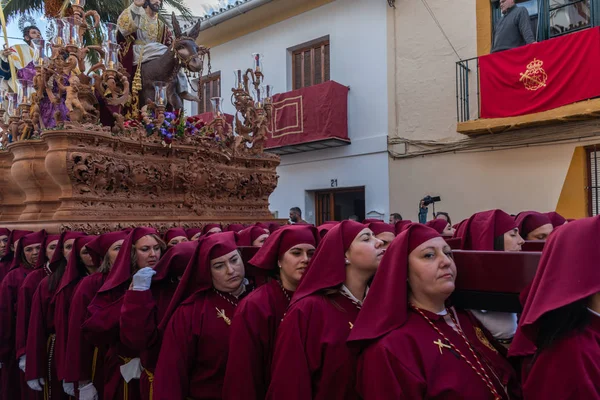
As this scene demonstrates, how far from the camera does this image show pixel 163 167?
6.60 metres

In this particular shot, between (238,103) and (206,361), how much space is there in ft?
19.1

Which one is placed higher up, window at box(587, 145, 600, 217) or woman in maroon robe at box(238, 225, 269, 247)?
window at box(587, 145, 600, 217)

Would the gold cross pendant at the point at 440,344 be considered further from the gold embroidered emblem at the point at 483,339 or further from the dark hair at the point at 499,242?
the dark hair at the point at 499,242

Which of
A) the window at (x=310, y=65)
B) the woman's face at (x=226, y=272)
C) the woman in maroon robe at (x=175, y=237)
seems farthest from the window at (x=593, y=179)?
the woman's face at (x=226, y=272)

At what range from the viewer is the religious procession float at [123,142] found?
562 centimetres

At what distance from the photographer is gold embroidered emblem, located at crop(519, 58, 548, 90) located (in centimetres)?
853

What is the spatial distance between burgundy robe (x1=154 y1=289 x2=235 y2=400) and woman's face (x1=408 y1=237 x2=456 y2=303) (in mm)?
1384

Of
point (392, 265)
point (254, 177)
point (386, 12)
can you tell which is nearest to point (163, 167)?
point (254, 177)

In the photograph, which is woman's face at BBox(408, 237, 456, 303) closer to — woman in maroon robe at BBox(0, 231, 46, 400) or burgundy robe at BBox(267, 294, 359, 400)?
burgundy robe at BBox(267, 294, 359, 400)

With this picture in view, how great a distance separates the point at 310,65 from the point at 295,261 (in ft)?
36.8

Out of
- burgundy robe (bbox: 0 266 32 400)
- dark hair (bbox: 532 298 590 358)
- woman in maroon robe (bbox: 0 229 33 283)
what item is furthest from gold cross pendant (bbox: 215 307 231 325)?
woman in maroon robe (bbox: 0 229 33 283)

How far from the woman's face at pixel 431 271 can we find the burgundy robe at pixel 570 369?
1.57 ft

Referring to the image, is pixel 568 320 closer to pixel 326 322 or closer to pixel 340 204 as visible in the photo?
pixel 326 322

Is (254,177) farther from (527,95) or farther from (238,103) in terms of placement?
(527,95)
